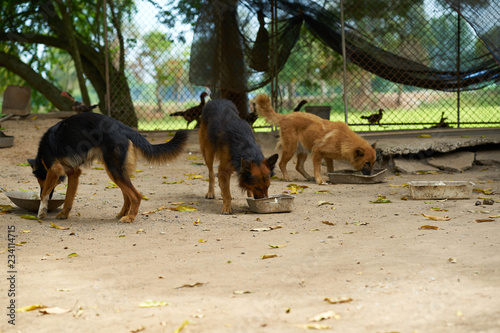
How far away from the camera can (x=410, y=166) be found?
33.1ft

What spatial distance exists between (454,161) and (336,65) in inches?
148

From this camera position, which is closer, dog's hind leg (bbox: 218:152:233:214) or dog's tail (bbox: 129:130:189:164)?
dog's tail (bbox: 129:130:189:164)

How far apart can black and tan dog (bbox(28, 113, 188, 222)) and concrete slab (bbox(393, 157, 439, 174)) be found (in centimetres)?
532

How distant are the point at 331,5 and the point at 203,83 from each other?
3219 millimetres

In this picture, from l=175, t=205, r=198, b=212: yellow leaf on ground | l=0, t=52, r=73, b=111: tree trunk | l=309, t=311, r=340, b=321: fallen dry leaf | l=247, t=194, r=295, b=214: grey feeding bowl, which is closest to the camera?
l=309, t=311, r=340, b=321: fallen dry leaf

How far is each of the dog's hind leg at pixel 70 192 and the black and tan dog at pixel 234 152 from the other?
175 centimetres

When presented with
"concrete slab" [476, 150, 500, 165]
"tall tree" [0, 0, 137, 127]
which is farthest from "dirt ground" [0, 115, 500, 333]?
"tall tree" [0, 0, 137, 127]

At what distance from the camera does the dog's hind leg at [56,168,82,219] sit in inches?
251

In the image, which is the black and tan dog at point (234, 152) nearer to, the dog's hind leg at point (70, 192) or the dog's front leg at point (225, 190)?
the dog's front leg at point (225, 190)

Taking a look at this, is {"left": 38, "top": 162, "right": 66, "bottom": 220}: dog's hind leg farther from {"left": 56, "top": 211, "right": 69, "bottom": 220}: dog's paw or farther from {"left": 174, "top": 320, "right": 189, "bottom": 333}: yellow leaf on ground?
{"left": 174, "top": 320, "right": 189, "bottom": 333}: yellow leaf on ground

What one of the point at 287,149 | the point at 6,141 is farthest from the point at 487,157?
the point at 6,141

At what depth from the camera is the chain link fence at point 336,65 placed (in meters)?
11.3

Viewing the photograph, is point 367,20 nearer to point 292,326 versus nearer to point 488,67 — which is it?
point 488,67

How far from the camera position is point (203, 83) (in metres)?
11.9
